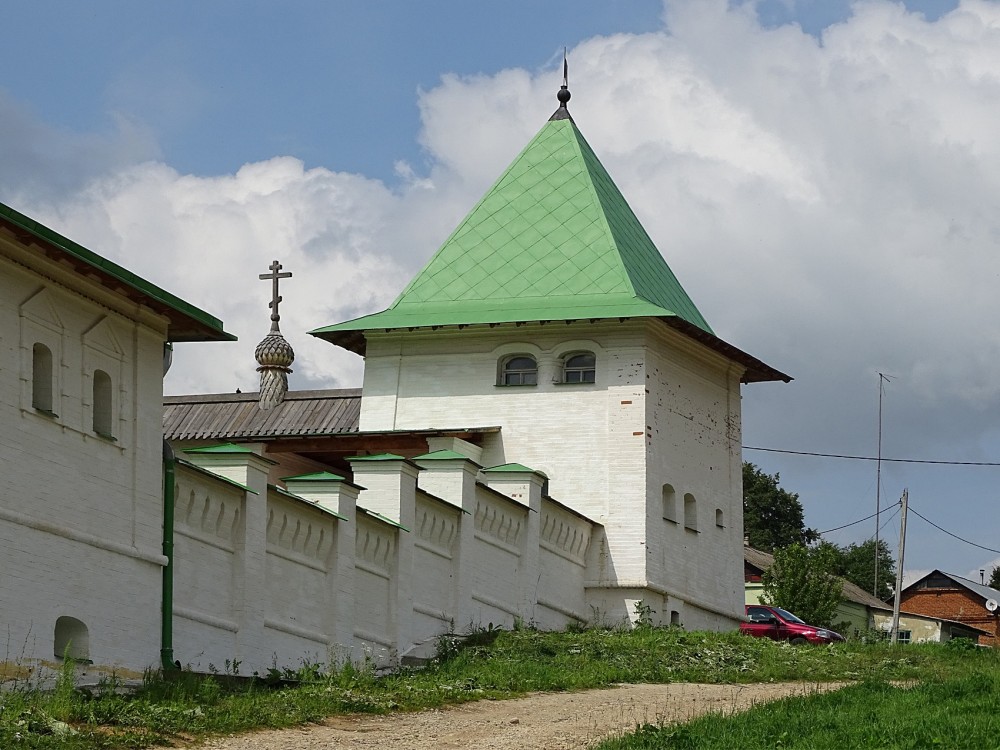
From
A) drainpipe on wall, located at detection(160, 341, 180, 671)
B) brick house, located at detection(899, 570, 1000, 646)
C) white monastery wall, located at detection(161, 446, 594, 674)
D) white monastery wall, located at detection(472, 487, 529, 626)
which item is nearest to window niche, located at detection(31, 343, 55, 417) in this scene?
drainpipe on wall, located at detection(160, 341, 180, 671)

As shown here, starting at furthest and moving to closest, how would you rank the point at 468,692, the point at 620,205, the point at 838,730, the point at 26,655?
the point at 620,205 → the point at 468,692 → the point at 26,655 → the point at 838,730

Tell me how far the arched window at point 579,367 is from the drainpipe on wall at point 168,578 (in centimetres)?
1320

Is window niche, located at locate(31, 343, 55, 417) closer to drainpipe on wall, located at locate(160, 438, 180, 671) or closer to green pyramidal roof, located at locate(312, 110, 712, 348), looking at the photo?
drainpipe on wall, located at locate(160, 438, 180, 671)

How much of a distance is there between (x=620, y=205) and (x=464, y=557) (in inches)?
433

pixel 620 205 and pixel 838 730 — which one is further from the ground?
pixel 620 205

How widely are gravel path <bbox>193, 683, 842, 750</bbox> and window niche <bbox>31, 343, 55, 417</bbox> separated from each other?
3.87m

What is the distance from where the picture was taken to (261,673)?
768 inches

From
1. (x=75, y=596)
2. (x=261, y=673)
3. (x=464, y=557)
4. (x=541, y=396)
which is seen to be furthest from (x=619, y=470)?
(x=75, y=596)

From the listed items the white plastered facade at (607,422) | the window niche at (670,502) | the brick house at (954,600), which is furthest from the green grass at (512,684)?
the brick house at (954,600)

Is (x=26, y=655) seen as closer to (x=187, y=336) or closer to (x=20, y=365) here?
(x=20, y=365)

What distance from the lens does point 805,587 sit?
48281 millimetres

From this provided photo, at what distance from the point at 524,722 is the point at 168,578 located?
4.02m

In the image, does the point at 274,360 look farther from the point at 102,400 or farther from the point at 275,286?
the point at 102,400

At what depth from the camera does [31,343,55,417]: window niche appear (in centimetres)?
1666
